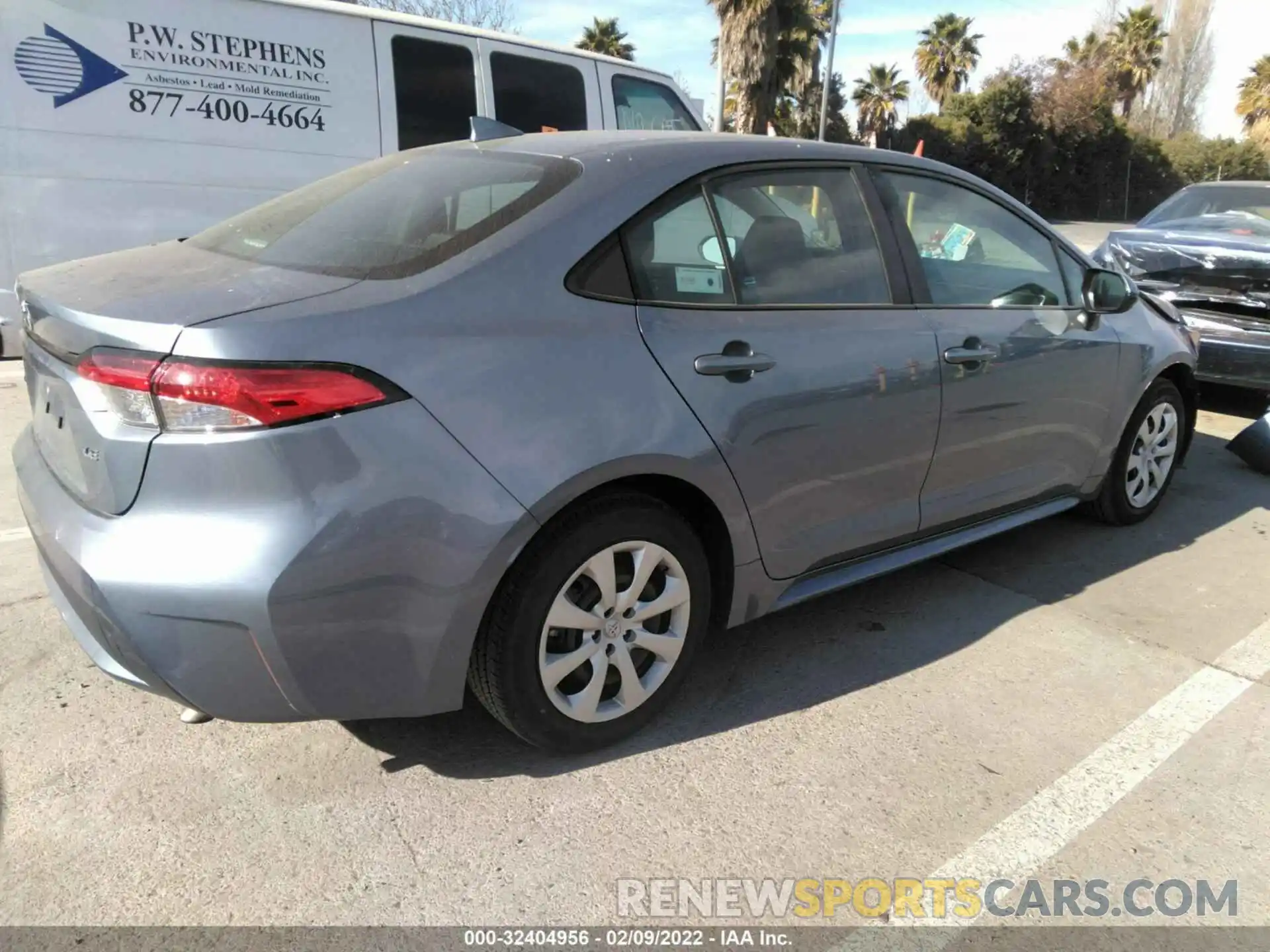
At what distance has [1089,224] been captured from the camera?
35.6 metres

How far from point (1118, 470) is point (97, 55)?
228 inches

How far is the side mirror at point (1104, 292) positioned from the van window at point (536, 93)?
419 centimetres

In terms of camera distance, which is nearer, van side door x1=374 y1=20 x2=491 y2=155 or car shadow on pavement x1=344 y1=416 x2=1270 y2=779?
car shadow on pavement x1=344 y1=416 x2=1270 y2=779

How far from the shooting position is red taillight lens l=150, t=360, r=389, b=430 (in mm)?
1934

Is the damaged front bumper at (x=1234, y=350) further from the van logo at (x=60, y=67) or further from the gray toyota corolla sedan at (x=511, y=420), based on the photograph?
the van logo at (x=60, y=67)

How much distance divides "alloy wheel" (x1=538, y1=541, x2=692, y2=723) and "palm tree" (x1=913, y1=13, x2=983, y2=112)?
145 ft

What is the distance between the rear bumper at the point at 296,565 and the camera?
6.46 feet

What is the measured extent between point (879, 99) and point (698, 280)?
4356 cm

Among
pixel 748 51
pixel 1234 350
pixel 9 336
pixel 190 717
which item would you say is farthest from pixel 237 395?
pixel 748 51

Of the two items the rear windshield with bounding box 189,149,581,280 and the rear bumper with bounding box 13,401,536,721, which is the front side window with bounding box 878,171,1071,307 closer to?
the rear windshield with bounding box 189,149,581,280

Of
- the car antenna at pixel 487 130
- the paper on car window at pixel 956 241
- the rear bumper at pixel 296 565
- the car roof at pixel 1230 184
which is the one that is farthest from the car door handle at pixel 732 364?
the car roof at pixel 1230 184

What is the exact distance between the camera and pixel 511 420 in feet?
7.16

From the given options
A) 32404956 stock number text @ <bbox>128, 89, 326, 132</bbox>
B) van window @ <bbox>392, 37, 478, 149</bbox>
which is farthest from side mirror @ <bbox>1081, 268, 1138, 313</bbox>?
32404956 stock number text @ <bbox>128, 89, 326, 132</bbox>

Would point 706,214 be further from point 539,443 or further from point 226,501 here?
point 226,501
